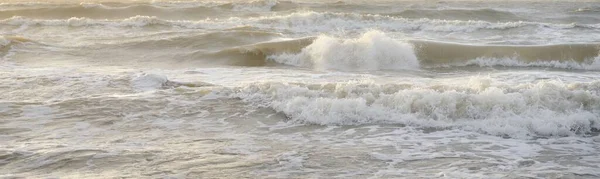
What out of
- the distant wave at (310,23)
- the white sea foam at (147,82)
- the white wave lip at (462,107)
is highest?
the white wave lip at (462,107)

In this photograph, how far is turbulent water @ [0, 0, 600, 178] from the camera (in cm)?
586

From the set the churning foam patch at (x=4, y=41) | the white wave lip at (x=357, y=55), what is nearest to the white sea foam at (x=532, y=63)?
the white wave lip at (x=357, y=55)

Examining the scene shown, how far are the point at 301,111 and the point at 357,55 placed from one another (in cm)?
591

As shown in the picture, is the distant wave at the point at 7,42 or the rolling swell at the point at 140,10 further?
the rolling swell at the point at 140,10

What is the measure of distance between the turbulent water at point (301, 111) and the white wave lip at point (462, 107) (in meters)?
0.02

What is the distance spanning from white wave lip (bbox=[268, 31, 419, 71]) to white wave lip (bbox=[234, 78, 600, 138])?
15.1 feet

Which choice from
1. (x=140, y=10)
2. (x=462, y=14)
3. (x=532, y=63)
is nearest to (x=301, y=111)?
(x=532, y=63)

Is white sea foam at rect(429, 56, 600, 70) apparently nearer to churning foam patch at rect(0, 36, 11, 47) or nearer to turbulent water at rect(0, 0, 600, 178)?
turbulent water at rect(0, 0, 600, 178)

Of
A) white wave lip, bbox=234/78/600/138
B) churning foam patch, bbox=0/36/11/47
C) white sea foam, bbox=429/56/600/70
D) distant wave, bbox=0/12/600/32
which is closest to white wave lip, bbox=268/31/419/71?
white sea foam, bbox=429/56/600/70

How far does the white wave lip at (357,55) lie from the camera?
44.3 feet

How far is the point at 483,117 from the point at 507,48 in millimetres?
7373

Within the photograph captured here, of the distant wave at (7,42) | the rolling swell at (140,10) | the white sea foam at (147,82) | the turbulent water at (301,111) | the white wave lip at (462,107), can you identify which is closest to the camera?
the turbulent water at (301,111)

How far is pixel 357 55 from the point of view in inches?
543

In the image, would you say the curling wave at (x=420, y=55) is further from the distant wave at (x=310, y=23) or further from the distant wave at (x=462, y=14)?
the distant wave at (x=462, y=14)
